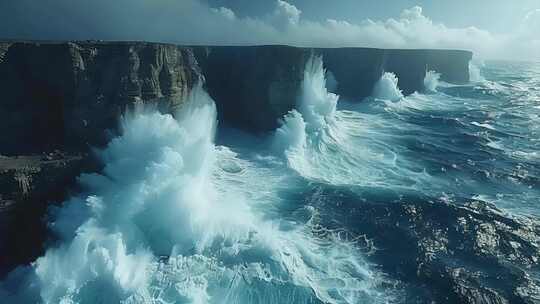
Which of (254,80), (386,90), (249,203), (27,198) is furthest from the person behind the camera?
(386,90)

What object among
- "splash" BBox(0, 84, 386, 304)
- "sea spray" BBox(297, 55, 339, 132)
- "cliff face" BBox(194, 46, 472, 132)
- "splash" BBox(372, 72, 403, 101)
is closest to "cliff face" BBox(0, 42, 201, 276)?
"splash" BBox(0, 84, 386, 304)

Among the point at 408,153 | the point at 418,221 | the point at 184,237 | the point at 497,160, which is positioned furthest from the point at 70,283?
the point at 497,160

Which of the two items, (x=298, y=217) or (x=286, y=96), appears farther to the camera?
(x=286, y=96)

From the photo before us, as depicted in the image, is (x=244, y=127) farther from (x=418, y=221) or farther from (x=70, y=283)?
(x=70, y=283)

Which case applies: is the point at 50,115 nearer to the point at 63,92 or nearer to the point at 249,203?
the point at 63,92

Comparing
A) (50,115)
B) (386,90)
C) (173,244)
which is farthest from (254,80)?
(386,90)

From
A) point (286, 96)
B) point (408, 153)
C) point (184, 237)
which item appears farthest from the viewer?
point (286, 96)
